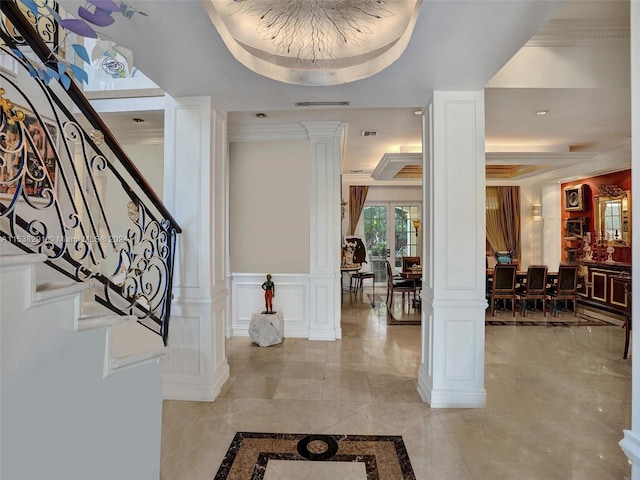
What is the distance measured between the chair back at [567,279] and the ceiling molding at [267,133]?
5182mm

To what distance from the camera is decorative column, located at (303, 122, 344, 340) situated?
462 centimetres

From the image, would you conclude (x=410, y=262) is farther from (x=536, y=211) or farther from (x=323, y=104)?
(x=323, y=104)

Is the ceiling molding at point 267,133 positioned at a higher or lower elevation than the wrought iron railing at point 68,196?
higher

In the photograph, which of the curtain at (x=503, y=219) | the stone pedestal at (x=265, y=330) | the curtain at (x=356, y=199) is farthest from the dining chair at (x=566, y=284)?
the stone pedestal at (x=265, y=330)

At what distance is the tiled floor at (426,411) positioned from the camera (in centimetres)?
211

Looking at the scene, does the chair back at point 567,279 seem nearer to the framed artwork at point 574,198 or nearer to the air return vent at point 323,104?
the framed artwork at point 574,198

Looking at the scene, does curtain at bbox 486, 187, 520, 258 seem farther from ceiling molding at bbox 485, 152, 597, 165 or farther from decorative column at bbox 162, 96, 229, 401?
decorative column at bbox 162, 96, 229, 401

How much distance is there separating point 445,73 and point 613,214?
6357mm

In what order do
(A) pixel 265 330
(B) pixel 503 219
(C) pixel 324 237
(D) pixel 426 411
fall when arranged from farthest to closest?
(B) pixel 503 219 → (C) pixel 324 237 → (A) pixel 265 330 → (D) pixel 426 411

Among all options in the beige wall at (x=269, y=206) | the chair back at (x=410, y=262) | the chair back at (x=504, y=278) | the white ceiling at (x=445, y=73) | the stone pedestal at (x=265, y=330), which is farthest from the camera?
the chair back at (x=410, y=262)

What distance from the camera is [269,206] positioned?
15.7ft

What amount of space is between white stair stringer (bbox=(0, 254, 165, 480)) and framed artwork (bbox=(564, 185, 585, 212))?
345 inches

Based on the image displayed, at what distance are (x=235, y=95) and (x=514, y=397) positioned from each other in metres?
3.71

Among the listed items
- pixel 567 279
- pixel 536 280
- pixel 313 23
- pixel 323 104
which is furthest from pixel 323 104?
pixel 567 279
